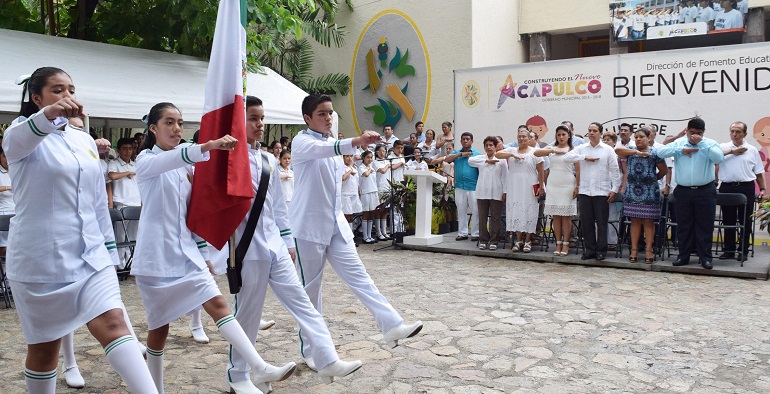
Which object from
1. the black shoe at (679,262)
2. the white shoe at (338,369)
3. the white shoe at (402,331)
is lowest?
the white shoe at (338,369)

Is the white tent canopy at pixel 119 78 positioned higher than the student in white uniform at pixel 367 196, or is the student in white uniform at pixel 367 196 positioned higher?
the white tent canopy at pixel 119 78

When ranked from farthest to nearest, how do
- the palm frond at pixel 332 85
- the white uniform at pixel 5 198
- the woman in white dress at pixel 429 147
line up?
the palm frond at pixel 332 85
the woman in white dress at pixel 429 147
the white uniform at pixel 5 198

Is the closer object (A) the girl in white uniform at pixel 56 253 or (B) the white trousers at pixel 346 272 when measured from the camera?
(A) the girl in white uniform at pixel 56 253

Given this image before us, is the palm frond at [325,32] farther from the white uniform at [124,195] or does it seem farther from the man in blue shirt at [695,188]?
the man in blue shirt at [695,188]

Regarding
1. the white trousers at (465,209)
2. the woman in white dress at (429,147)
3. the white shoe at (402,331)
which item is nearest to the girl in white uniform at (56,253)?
the white shoe at (402,331)

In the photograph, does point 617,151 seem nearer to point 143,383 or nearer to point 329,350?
point 329,350

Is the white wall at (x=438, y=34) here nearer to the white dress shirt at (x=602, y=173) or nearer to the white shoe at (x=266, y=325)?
the white dress shirt at (x=602, y=173)

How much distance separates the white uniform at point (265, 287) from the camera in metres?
4.66

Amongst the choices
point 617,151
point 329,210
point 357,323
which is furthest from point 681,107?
point 329,210

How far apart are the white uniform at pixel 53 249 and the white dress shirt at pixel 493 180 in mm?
9070

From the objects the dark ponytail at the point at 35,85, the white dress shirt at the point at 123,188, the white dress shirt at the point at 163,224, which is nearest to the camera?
the dark ponytail at the point at 35,85

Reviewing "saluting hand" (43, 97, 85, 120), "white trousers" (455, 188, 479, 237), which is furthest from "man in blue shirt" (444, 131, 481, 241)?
"saluting hand" (43, 97, 85, 120)

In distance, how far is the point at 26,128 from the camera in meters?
3.35

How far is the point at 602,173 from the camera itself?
10.6m
